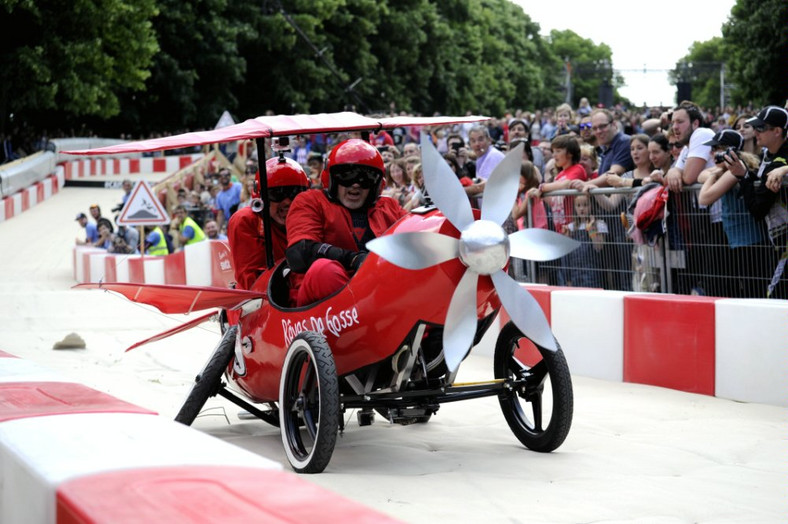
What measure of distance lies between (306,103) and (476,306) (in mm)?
49023

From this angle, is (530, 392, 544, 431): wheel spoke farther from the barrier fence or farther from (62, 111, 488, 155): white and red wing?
the barrier fence

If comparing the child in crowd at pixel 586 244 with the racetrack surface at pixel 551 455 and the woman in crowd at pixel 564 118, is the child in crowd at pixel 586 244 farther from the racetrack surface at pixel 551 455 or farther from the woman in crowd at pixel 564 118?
the woman in crowd at pixel 564 118

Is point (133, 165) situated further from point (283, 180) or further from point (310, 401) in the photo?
point (310, 401)

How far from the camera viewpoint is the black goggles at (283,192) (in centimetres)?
748

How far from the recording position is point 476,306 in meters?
5.52

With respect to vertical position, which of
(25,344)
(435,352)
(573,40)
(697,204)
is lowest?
(25,344)

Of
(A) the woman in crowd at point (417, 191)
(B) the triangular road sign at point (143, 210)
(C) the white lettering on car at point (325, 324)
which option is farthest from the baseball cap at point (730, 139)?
(B) the triangular road sign at point (143, 210)

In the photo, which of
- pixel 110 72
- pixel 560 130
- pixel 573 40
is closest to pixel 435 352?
pixel 560 130

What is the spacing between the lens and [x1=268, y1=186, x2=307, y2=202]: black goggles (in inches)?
294

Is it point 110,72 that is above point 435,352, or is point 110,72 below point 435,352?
above

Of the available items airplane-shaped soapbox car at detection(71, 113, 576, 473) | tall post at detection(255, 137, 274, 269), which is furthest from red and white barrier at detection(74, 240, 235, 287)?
airplane-shaped soapbox car at detection(71, 113, 576, 473)

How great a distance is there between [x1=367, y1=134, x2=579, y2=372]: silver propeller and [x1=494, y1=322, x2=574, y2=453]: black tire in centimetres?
52

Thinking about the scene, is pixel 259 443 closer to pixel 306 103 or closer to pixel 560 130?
pixel 560 130

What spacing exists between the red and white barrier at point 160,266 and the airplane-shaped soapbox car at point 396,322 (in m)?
11.3
